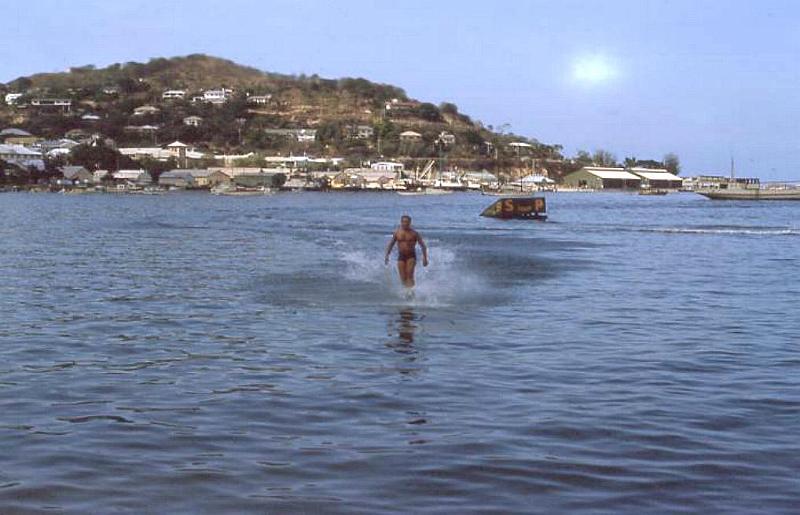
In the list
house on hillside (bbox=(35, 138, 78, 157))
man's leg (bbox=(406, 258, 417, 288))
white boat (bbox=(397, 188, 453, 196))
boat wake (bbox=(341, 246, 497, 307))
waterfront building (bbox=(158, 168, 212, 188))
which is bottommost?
boat wake (bbox=(341, 246, 497, 307))

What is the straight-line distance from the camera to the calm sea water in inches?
340

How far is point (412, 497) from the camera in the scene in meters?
8.42

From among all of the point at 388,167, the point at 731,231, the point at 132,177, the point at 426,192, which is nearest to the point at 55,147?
the point at 132,177

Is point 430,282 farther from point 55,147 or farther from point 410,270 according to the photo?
point 55,147

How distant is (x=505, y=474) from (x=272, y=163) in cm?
18602

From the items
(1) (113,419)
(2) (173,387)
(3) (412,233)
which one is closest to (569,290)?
(3) (412,233)

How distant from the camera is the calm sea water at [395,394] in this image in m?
8.64

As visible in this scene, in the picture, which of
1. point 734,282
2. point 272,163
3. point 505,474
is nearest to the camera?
point 505,474

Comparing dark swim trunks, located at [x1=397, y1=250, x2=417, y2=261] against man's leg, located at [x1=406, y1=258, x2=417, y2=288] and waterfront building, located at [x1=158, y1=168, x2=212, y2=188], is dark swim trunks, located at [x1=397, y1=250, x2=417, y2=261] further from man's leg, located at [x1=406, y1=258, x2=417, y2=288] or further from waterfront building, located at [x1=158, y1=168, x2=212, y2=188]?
waterfront building, located at [x1=158, y1=168, x2=212, y2=188]

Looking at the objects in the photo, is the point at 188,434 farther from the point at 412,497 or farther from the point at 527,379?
the point at 527,379

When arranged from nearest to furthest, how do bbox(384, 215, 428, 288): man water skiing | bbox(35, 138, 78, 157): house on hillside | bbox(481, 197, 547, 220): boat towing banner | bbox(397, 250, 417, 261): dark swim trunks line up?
bbox(384, 215, 428, 288): man water skiing < bbox(397, 250, 417, 261): dark swim trunks < bbox(481, 197, 547, 220): boat towing banner < bbox(35, 138, 78, 157): house on hillside

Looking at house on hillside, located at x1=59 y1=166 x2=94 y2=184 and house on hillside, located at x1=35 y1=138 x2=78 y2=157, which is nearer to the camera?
house on hillside, located at x1=59 y1=166 x2=94 y2=184

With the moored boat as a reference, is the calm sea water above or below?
below

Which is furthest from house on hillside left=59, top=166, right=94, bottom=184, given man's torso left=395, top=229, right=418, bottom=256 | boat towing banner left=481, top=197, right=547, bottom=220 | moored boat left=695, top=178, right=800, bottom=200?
man's torso left=395, top=229, right=418, bottom=256
